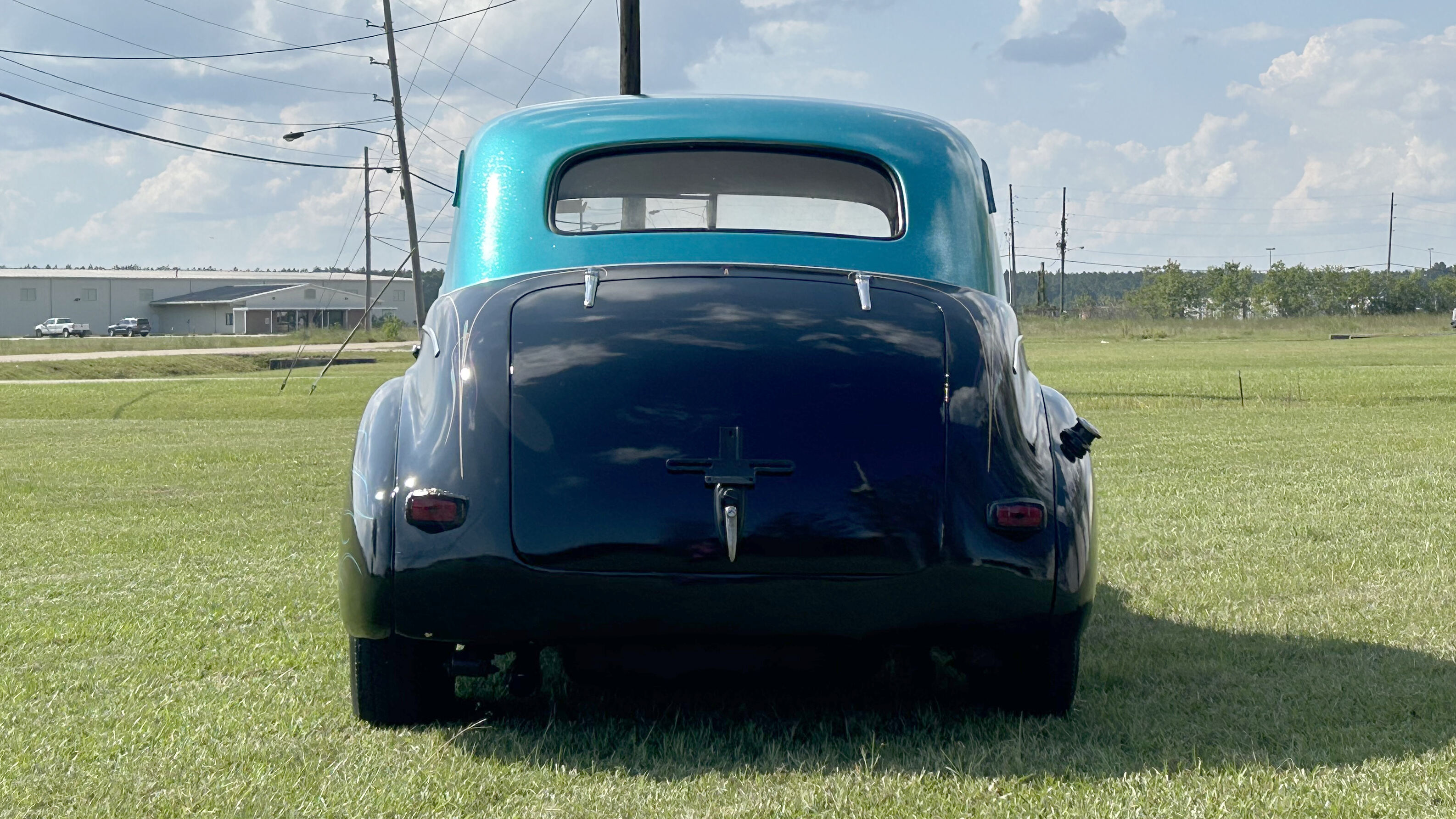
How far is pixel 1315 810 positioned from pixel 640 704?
6.34ft

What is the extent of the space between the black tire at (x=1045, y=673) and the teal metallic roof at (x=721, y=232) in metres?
1.09

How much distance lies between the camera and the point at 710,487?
353cm

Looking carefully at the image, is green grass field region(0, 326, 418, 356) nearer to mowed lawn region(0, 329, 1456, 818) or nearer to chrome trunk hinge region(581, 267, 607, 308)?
mowed lawn region(0, 329, 1456, 818)

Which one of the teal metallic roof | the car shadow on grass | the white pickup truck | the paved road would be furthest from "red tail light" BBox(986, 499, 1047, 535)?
the white pickup truck

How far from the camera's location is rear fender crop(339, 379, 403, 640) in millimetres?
3660

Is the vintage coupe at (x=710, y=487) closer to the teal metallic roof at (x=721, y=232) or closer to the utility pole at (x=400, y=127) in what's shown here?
the teal metallic roof at (x=721, y=232)

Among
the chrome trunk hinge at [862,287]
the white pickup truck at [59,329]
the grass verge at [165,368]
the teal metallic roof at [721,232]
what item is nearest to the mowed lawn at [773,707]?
the chrome trunk hinge at [862,287]

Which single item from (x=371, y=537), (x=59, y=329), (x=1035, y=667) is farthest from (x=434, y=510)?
(x=59, y=329)

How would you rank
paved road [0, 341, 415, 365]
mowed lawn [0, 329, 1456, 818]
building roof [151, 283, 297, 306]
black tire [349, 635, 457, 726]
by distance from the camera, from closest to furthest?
mowed lawn [0, 329, 1456, 818] < black tire [349, 635, 457, 726] < paved road [0, 341, 415, 365] < building roof [151, 283, 297, 306]

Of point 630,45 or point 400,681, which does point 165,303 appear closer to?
point 630,45

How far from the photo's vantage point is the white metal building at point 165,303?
10481 cm

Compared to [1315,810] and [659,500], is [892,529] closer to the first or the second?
[659,500]

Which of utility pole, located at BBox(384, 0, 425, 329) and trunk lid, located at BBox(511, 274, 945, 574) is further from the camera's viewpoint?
utility pole, located at BBox(384, 0, 425, 329)

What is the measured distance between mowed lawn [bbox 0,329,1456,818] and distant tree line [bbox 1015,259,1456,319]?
108m
